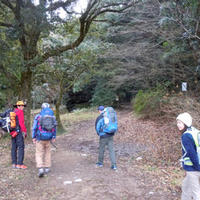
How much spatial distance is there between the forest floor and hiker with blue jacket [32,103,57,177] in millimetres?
336

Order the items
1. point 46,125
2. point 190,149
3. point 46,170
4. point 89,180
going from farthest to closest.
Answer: point 46,170, point 46,125, point 89,180, point 190,149

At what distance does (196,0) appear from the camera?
7824 mm

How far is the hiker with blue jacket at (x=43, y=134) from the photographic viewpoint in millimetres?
5859

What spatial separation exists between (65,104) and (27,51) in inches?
751

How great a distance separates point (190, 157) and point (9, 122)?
463cm

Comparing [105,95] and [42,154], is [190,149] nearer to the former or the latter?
[42,154]

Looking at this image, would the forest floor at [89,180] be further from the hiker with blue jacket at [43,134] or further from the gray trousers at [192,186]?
the gray trousers at [192,186]

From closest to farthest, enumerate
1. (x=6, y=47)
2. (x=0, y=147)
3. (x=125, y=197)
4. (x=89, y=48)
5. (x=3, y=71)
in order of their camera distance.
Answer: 1. (x=125, y=197)
2. (x=6, y=47)
3. (x=3, y=71)
4. (x=0, y=147)
5. (x=89, y=48)

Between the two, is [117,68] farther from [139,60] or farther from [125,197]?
[125,197]

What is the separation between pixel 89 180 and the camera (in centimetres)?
548

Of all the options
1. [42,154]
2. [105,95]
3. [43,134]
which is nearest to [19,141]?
[42,154]

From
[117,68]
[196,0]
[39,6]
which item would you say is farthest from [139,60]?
[39,6]

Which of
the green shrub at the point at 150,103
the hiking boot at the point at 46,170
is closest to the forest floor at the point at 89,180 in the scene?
the hiking boot at the point at 46,170

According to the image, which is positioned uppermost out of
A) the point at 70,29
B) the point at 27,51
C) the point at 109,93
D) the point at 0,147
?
the point at 70,29
